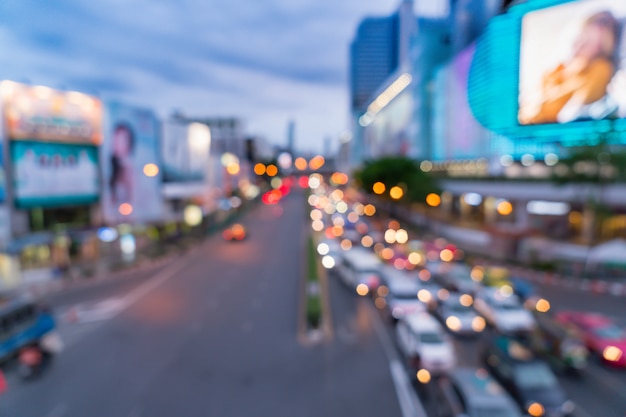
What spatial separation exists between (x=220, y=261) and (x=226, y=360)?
38.0 feet

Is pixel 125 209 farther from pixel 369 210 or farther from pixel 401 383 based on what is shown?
pixel 369 210

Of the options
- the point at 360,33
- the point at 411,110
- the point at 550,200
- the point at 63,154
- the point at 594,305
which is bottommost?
the point at 594,305

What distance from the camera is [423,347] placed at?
8406 millimetres

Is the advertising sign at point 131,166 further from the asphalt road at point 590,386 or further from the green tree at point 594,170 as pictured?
the green tree at point 594,170

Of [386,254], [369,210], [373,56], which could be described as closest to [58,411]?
[386,254]

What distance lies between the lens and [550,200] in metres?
21.6

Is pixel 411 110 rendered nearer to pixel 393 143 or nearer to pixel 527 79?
pixel 393 143

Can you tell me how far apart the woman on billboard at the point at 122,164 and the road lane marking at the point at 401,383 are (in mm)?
14570

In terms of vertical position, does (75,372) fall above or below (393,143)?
below

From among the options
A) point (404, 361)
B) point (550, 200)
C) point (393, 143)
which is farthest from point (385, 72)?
point (404, 361)

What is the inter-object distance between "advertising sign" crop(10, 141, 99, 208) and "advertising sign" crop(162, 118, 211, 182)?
544cm

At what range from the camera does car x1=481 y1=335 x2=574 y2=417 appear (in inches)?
257

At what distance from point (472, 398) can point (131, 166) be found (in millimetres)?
19068

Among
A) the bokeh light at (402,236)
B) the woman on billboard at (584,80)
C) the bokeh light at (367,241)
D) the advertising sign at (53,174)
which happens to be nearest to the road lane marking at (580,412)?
the woman on billboard at (584,80)
